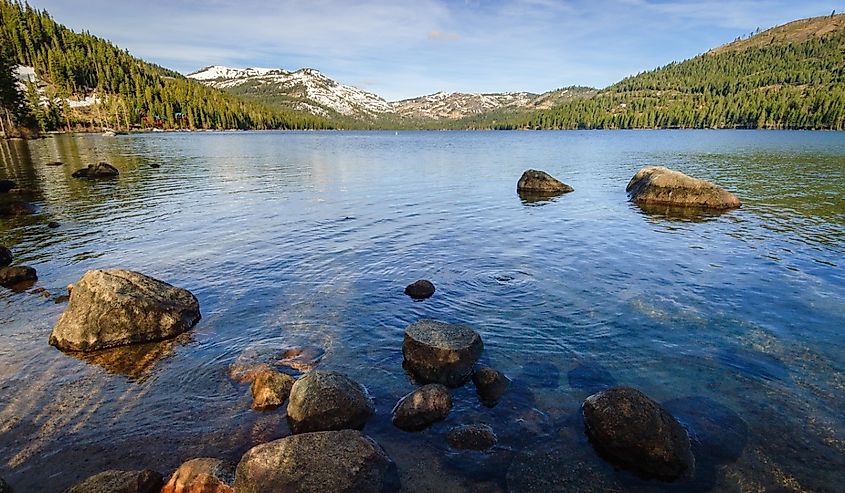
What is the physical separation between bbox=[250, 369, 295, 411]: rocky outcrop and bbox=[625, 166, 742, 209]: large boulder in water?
3657 cm

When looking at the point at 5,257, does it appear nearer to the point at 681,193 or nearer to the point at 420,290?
the point at 420,290

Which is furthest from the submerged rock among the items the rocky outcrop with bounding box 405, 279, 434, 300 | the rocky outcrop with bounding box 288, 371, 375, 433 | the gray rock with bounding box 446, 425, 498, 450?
the gray rock with bounding box 446, 425, 498, 450

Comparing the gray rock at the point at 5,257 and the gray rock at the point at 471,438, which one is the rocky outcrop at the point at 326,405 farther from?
the gray rock at the point at 5,257

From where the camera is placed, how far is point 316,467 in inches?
332

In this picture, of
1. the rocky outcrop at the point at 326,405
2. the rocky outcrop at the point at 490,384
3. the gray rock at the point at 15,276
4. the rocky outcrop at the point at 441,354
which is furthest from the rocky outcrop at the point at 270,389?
the gray rock at the point at 15,276

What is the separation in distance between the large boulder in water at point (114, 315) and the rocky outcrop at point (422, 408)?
9443 millimetres

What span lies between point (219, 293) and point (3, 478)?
10530 mm

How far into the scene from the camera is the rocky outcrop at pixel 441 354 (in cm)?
1264

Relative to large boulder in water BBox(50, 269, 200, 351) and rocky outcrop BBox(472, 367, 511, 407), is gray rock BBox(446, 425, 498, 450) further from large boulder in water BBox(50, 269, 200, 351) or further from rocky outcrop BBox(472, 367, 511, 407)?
large boulder in water BBox(50, 269, 200, 351)

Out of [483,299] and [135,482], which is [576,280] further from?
[135,482]

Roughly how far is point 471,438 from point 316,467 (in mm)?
3651

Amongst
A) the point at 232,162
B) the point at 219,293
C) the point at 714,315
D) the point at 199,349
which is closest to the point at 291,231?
the point at 219,293

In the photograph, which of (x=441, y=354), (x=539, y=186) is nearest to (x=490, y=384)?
(x=441, y=354)

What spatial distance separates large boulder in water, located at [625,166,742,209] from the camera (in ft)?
119
